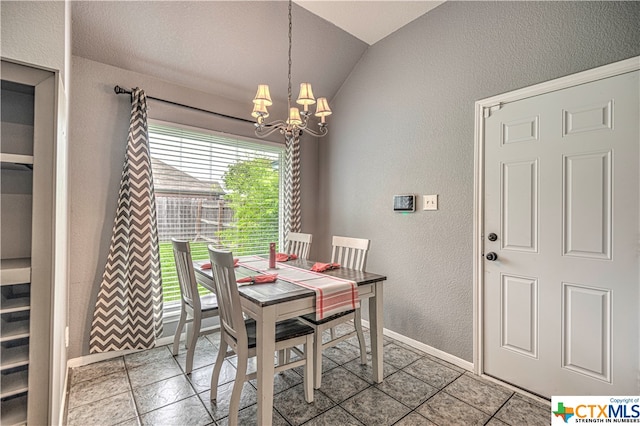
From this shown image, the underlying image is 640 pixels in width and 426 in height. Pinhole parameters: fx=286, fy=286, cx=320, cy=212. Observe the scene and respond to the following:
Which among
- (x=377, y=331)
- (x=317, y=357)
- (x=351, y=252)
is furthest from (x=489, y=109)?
(x=317, y=357)

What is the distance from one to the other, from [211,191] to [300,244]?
1.08 metres

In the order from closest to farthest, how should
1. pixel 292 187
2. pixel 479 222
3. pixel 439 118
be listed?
pixel 479 222, pixel 439 118, pixel 292 187

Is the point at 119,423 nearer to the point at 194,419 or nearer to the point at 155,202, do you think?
the point at 194,419

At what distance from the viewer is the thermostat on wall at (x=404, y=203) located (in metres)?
2.64

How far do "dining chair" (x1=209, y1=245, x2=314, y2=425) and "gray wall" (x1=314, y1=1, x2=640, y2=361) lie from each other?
1.25 m

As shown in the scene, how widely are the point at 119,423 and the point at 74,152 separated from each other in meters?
1.96

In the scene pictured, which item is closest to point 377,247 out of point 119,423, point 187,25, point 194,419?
point 194,419

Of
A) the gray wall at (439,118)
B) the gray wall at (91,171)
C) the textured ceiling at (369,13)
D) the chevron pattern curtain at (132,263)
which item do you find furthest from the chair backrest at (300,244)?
the textured ceiling at (369,13)

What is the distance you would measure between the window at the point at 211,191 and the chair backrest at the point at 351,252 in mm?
1126

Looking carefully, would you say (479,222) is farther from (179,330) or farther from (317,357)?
(179,330)

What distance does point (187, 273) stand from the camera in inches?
83.0

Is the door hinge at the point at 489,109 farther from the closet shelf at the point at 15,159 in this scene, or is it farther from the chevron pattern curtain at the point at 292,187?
the closet shelf at the point at 15,159

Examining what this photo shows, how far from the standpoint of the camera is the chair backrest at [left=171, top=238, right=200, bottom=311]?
80.0 inches

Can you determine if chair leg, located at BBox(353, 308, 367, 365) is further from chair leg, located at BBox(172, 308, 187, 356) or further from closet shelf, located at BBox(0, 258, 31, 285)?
closet shelf, located at BBox(0, 258, 31, 285)
